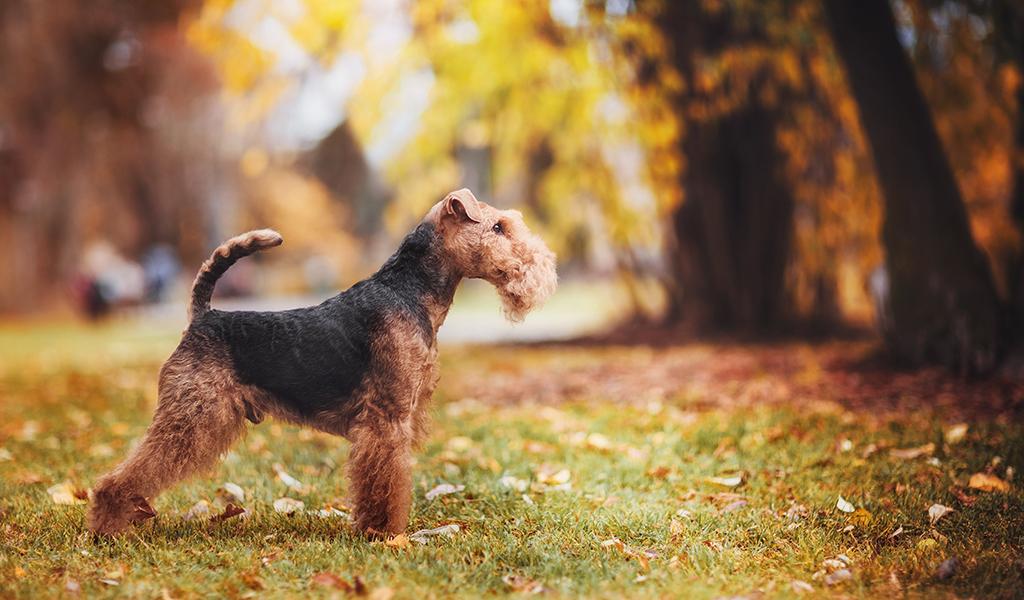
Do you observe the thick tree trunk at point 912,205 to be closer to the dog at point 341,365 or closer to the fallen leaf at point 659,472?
the fallen leaf at point 659,472

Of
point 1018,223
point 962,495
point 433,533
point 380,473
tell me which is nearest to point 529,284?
point 380,473

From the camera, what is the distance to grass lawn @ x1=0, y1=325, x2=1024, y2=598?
9.62 feet

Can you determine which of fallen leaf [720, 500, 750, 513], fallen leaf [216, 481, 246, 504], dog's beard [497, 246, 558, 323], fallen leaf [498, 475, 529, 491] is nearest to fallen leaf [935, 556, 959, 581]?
fallen leaf [720, 500, 750, 513]

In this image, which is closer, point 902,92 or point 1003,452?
point 1003,452

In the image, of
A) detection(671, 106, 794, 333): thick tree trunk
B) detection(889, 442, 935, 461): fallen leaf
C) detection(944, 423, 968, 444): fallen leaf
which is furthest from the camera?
detection(671, 106, 794, 333): thick tree trunk

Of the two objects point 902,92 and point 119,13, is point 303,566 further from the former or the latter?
point 119,13

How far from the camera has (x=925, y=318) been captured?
253 inches

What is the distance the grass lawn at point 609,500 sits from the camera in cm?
293

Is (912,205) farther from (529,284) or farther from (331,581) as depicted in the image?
(331,581)

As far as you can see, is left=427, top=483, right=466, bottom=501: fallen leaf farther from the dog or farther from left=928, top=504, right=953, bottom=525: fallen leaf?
left=928, top=504, right=953, bottom=525: fallen leaf

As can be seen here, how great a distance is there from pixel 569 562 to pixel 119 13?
22043 mm

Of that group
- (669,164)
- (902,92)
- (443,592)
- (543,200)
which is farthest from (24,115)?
(443,592)

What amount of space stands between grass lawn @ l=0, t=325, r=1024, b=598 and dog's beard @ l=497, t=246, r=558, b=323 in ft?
2.99

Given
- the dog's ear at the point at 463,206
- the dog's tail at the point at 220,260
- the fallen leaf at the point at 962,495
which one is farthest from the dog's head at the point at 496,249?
the fallen leaf at the point at 962,495
